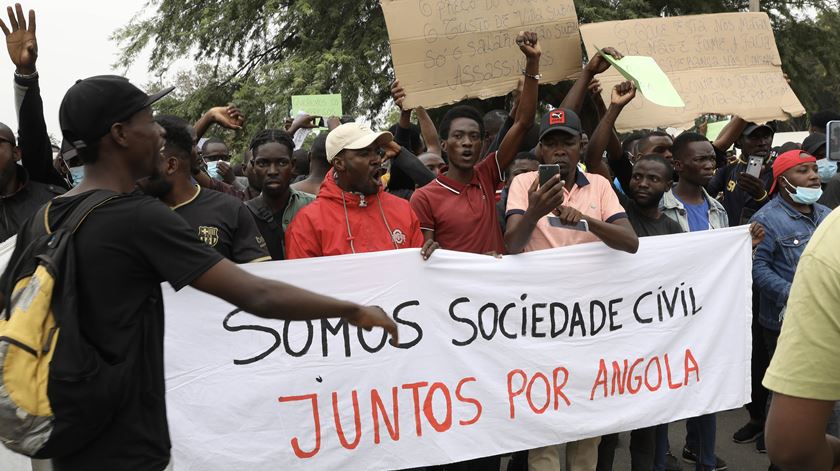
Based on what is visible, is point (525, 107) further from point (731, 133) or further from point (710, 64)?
point (731, 133)

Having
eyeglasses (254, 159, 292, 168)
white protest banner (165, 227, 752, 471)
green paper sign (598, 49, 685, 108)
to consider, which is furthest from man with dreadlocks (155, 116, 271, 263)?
green paper sign (598, 49, 685, 108)

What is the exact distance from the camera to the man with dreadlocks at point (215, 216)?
373 centimetres

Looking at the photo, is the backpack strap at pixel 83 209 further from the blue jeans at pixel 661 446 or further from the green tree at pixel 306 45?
the green tree at pixel 306 45

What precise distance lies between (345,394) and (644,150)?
3.24m

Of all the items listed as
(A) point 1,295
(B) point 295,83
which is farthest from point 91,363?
(B) point 295,83

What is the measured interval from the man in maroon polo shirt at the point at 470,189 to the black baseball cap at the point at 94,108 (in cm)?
228

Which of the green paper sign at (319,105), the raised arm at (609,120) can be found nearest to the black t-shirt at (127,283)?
the raised arm at (609,120)

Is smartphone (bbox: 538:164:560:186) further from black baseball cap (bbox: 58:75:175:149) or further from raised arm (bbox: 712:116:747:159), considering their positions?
raised arm (bbox: 712:116:747:159)

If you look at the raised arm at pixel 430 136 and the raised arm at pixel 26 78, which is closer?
the raised arm at pixel 26 78

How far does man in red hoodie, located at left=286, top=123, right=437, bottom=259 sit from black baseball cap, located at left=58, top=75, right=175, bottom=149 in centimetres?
189

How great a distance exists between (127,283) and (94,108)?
0.49 m

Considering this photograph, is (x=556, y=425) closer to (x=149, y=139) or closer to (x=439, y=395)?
(x=439, y=395)

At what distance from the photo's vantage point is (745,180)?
5918 millimetres

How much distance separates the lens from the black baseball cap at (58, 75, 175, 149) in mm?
2242
